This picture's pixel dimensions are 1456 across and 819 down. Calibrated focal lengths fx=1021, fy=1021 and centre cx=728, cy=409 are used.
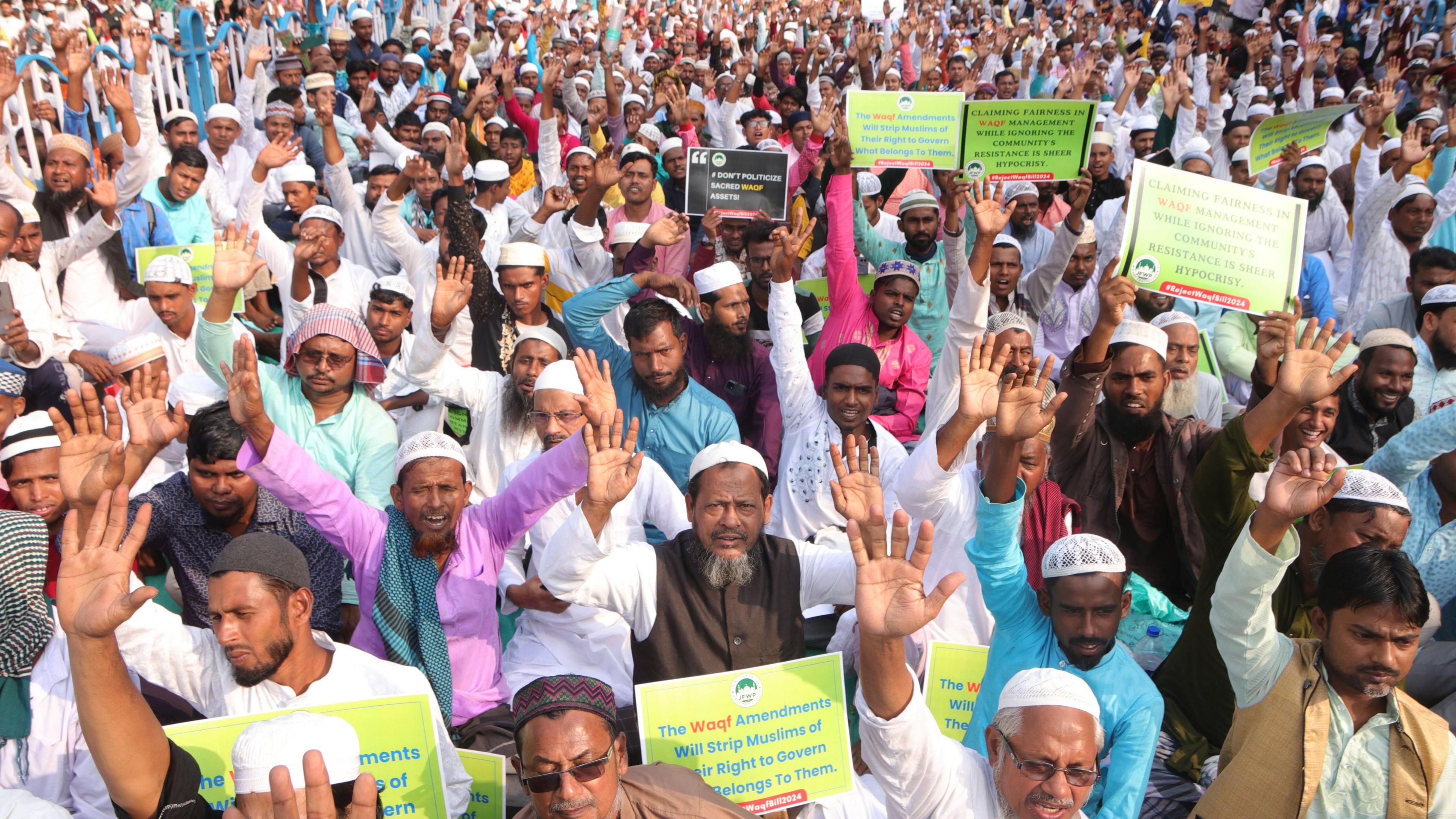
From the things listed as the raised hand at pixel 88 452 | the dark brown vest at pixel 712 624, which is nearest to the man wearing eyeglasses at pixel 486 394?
the dark brown vest at pixel 712 624

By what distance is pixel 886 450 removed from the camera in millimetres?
4461

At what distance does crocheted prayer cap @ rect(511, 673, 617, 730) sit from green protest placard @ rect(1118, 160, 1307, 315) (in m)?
2.87

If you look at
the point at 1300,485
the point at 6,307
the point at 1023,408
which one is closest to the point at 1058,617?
the point at 1023,408

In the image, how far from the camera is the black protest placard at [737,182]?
6.80 metres

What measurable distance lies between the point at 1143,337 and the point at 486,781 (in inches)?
122

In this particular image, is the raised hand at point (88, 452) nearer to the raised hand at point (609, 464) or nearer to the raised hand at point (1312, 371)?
the raised hand at point (609, 464)

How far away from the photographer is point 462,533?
3561 mm

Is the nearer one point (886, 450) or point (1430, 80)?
point (886, 450)

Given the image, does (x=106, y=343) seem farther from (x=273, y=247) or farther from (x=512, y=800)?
(x=512, y=800)

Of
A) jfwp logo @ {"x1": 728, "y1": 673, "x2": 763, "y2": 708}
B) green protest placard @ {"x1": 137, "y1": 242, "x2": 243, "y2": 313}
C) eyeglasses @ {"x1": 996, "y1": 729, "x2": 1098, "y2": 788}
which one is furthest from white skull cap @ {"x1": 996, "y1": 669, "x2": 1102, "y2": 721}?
green protest placard @ {"x1": 137, "y1": 242, "x2": 243, "y2": 313}

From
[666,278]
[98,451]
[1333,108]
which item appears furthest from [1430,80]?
[98,451]

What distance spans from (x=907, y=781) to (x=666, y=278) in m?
3.80

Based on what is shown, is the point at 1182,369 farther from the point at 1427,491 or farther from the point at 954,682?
the point at 954,682

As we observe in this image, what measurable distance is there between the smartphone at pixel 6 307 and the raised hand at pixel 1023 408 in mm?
5136
